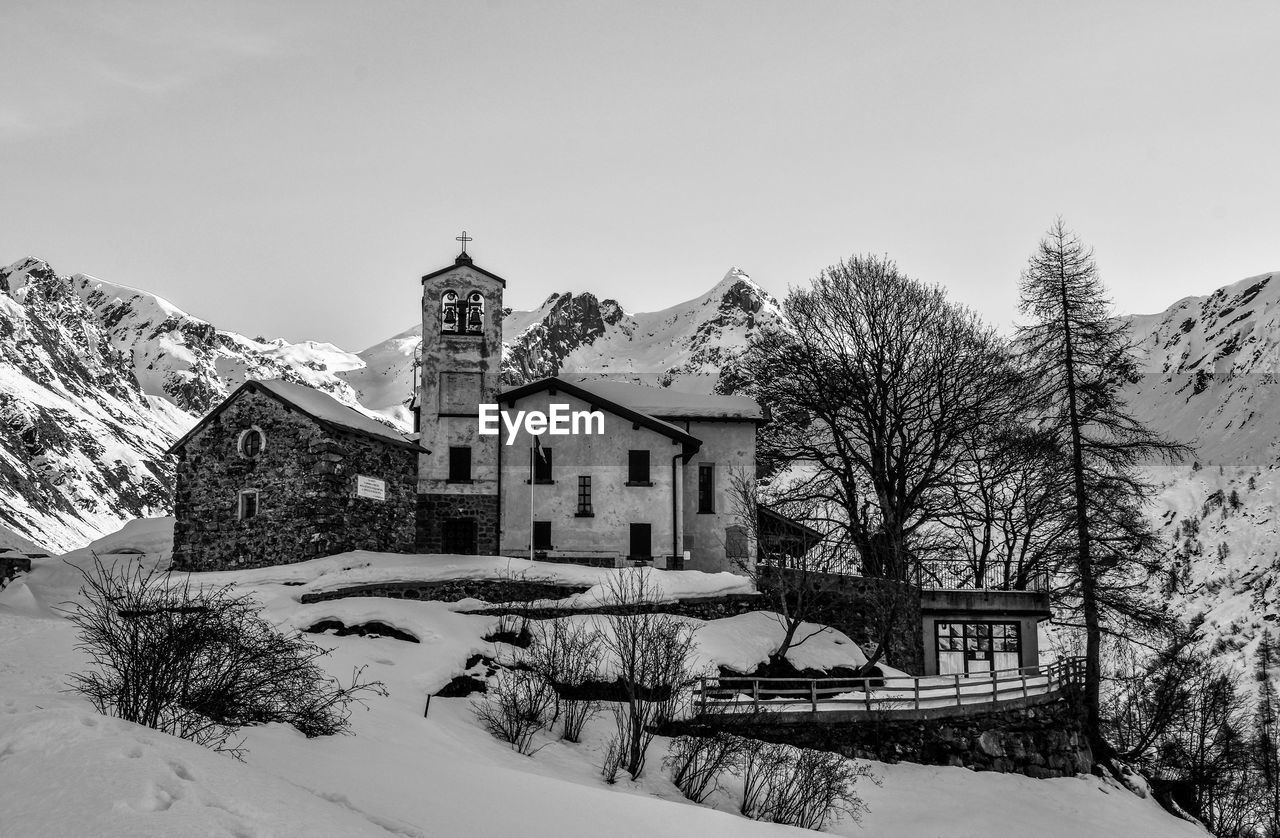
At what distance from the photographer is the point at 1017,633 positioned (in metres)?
36.9

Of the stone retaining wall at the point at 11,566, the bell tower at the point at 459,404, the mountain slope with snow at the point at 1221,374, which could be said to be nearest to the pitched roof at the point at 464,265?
the bell tower at the point at 459,404

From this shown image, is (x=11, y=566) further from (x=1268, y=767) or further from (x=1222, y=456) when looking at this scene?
(x=1222, y=456)

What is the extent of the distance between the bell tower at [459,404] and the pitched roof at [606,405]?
0.91 metres

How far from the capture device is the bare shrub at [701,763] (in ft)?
66.5

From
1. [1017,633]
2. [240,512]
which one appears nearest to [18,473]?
[240,512]

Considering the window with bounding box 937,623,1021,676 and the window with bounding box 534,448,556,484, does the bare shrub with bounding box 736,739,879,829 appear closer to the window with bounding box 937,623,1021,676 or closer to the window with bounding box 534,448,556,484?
the window with bounding box 534,448,556,484

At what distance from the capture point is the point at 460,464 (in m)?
35.3

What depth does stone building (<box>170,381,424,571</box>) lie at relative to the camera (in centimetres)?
3061

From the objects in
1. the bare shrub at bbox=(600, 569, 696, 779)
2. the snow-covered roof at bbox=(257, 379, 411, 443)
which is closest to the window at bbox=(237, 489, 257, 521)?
the snow-covered roof at bbox=(257, 379, 411, 443)

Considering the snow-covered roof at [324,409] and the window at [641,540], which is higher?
the snow-covered roof at [324,409]

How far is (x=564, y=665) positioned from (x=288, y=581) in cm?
934

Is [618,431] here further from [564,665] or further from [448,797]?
[448,797]

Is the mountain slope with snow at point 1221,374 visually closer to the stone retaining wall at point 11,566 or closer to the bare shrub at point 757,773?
the bare shrub at point 757,773

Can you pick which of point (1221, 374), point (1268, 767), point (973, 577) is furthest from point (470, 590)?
point (1221, 374)
